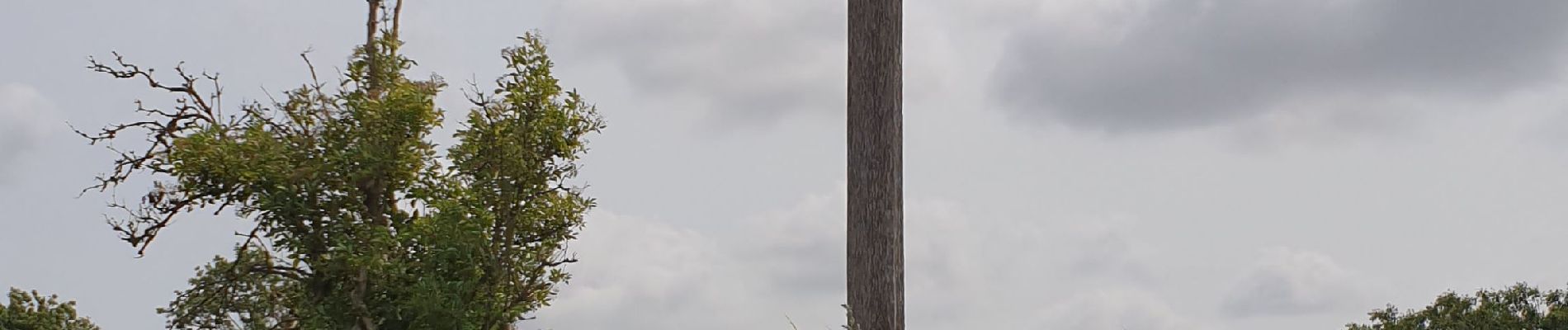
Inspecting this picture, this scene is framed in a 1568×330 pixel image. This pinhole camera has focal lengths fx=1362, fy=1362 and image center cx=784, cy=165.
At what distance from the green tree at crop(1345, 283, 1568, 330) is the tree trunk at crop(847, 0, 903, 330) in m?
7.25

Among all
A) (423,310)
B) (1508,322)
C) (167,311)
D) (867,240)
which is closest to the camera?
(867,240)

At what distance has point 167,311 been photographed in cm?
814

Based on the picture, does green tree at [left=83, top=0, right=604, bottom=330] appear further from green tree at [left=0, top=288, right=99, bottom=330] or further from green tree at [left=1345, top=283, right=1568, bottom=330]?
green tree at [left=1345, top=283, right=1568, bottom=330]

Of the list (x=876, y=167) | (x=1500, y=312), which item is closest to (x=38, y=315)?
(x=876, y=167)

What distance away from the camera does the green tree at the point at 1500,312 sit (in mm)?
10625

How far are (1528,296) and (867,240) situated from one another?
7.89 metres

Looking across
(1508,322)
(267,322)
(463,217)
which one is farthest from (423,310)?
(1508,322)

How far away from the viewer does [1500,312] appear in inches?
419

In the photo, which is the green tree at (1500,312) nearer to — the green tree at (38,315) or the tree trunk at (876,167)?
the tree trunk at (876,167)

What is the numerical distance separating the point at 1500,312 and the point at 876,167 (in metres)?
7.59

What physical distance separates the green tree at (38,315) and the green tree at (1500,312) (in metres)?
10.7

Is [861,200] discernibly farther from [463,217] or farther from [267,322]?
[267,322]

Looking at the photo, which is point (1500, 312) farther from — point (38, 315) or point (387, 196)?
point (38, 315)

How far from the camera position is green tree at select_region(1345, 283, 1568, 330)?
34.9 feet
